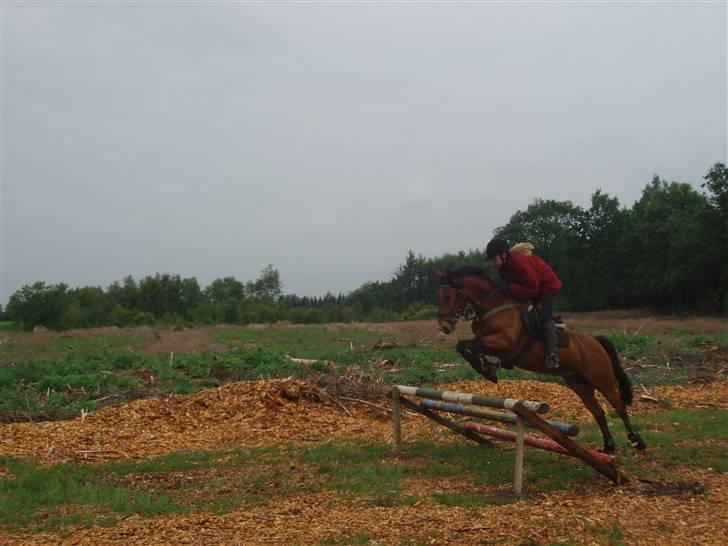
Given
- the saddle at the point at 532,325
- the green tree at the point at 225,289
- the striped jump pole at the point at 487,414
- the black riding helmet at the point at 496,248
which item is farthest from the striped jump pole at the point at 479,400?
the green tree at the point at 225,289

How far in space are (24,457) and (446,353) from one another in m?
17.0

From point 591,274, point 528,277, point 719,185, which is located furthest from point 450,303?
point 591,274

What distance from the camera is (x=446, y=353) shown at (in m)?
24.5

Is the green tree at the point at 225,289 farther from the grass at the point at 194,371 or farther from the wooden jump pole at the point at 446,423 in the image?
the wooden jump pole at the point at 446,423

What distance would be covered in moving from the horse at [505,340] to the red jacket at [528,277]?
0.17 m

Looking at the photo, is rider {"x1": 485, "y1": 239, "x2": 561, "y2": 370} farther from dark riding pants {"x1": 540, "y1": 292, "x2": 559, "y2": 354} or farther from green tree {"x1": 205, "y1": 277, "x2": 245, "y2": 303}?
green tree {"x1": 205, "y1": 277, "x2": 245, "y2": 303}

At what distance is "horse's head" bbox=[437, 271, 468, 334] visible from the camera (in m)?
8.25

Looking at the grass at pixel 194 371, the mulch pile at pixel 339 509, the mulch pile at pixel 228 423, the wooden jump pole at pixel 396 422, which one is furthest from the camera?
the grass at pixel 194 371

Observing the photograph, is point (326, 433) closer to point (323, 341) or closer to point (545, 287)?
point (545, 287)

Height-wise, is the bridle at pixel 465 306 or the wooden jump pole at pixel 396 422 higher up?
the bridle at pixel 465 306

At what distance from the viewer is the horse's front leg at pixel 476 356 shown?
8109mm

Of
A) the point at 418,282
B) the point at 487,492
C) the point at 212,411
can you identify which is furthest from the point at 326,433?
the point at 418,282

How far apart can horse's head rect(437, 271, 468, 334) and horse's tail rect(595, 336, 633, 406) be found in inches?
87.3

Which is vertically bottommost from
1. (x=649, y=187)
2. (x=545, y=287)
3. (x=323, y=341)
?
(x=323, y=341)
